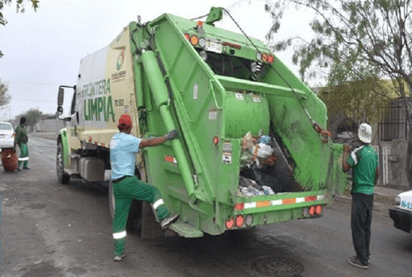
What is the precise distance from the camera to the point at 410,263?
4117 mm

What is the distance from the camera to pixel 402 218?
439cm

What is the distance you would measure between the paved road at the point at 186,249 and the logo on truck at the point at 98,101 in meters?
1.61

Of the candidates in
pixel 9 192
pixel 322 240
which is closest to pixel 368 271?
pixel 322 240

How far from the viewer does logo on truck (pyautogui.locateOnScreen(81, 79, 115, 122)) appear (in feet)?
18.0

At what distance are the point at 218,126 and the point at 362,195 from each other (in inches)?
75.0

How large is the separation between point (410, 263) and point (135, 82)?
12.8 ft

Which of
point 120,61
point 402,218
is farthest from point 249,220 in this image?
point 120,61

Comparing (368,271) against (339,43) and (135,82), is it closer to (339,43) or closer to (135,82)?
(135,82)

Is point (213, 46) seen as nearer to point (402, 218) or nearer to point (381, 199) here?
point (402, 218)

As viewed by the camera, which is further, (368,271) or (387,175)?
(387,175)

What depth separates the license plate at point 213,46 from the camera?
450 centimetres

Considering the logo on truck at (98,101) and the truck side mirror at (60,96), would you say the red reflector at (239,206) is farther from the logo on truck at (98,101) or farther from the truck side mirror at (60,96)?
the truck side mirror at (60,96)

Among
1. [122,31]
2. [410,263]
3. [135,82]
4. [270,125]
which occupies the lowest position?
[410,263]

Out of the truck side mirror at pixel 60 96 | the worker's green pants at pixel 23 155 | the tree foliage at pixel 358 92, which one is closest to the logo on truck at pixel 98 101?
the truck side mirror at pixel 60 96
